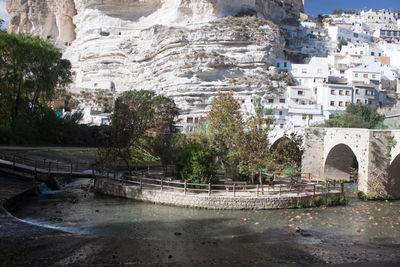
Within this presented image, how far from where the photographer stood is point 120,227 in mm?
11930

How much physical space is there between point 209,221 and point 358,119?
33.6 meters

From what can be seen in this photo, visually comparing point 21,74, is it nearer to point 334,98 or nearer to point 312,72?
point 334,98

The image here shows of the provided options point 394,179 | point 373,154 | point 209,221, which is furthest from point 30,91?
point 394,179

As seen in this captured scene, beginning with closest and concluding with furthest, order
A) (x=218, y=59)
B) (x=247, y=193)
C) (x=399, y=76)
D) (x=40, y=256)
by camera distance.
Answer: (x=40, y=256) → (x=247, y=193) → (x=218, y=59) → (x=399, y=76)

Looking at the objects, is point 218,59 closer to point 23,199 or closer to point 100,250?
point 23,199

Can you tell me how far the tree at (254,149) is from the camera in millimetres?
17438

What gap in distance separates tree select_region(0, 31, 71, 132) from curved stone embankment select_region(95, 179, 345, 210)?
777 inches

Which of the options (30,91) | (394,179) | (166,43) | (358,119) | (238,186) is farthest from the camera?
(166,43)

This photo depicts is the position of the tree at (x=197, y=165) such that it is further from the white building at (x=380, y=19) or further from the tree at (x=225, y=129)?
the white building at (x=380, y=19)

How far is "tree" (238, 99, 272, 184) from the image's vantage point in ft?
57.2

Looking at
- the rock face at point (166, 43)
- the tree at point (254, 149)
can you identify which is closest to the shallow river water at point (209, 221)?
the tree at point (254, 149)

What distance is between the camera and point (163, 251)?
31.1 feet

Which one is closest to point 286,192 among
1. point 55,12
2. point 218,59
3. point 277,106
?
point 277,106

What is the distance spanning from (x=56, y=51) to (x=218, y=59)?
24.8m
